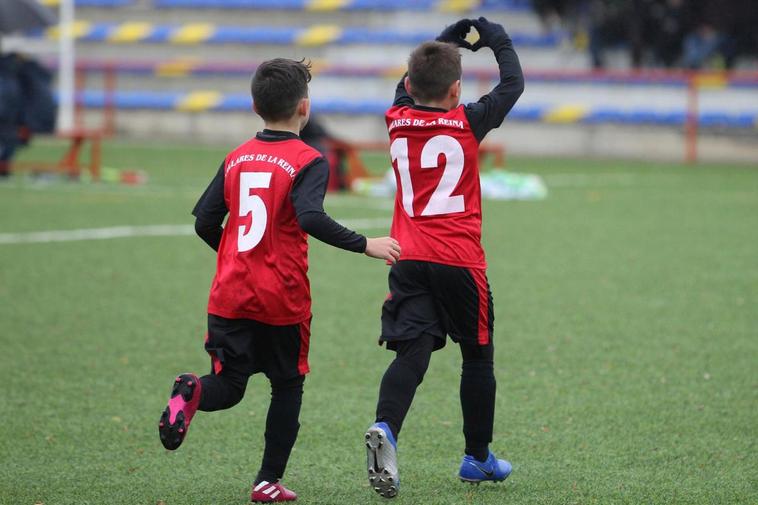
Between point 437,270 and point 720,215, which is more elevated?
point 437,270

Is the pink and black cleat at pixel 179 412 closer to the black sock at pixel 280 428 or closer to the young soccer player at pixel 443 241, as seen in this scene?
A: the black sock at pixel 280 428

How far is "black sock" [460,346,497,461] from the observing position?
430 cm

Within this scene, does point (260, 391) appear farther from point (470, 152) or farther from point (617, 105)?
point (617, 105)

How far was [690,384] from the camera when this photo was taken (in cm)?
596

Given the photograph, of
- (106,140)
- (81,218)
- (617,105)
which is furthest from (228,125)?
(81,218)

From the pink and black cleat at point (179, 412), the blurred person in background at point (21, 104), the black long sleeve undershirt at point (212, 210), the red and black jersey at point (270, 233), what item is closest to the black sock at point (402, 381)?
the red and black jersey at point (270, 233)

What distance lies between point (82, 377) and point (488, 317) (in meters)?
Answer: 2.52

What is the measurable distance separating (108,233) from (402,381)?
805 cm

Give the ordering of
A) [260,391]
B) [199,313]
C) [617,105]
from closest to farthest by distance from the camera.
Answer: [260,391] → [199,313] → [617,105]

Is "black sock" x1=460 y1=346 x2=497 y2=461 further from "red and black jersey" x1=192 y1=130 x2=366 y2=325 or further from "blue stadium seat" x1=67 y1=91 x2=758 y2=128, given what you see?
"blue stadium seat" x1=67 y1=91 x2=758 y2=128

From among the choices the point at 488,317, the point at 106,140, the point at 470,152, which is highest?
the point at 470,152

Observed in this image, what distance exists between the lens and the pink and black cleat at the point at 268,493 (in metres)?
4.07

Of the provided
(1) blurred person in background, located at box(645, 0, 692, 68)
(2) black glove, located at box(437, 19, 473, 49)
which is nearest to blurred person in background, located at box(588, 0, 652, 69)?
(1) blurred person in background, located at box(645, 0, 692, 68)

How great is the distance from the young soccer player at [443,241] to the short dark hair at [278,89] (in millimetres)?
Answer: 429
